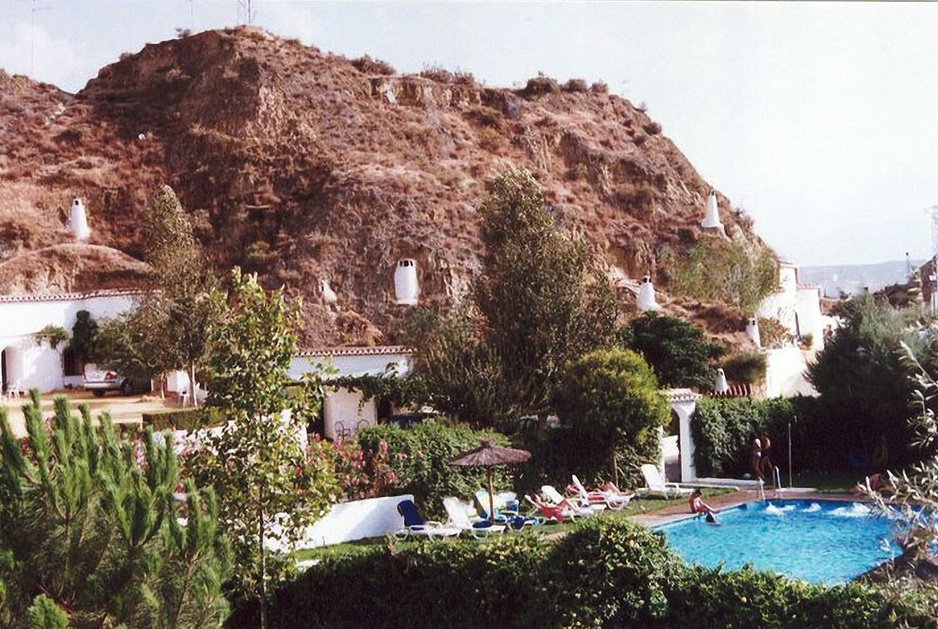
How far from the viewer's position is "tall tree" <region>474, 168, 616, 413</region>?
26.6 m

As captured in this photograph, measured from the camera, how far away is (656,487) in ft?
75.2

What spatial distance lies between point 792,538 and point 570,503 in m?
4.36

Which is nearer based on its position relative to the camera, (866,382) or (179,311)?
(866,382)

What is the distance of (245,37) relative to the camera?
63469 millimetres

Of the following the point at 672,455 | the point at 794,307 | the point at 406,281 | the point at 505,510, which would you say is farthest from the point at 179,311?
the point at 794,307

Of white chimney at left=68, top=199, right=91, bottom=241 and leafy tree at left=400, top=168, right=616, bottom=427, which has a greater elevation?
white chimney at left=68, top=199, right=91, bottom=241

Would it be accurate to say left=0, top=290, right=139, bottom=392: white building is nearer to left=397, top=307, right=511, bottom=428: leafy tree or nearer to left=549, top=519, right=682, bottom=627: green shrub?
left=397, top=307, right=511, bottom=428: leafy tree

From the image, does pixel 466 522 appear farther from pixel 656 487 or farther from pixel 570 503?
pixel 656 487

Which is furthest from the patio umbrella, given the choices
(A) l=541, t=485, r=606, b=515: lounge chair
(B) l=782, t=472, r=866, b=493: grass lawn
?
(B) l=782, t=472, r=866, b=493: grass lawn

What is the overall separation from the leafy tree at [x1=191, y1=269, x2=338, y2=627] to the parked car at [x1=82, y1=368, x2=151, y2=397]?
2698 cm

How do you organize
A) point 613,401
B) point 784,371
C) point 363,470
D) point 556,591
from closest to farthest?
point 556,591 < point 363,470 < point 613,401 < point 784,371

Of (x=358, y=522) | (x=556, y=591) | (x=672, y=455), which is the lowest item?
(x=358, y=522)

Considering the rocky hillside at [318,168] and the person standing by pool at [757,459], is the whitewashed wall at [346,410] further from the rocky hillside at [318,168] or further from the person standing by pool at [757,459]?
the rocky hillside at [318,168]

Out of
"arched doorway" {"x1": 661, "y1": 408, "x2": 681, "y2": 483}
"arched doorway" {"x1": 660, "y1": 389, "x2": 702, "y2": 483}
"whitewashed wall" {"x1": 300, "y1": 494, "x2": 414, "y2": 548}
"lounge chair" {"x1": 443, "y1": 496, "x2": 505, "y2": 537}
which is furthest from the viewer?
"arched doorway" {"x1": 661, "y1": 408, "x2": 681, "y2": 483}
